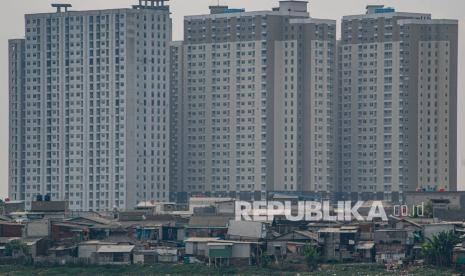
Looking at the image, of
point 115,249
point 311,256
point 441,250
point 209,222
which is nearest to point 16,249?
point 115,249

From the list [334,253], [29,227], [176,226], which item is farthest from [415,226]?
[29,227]

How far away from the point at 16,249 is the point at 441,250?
32969 millimetres

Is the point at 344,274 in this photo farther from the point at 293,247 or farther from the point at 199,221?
the point at 199,221

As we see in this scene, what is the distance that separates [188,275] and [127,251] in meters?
9.14

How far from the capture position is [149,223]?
170m

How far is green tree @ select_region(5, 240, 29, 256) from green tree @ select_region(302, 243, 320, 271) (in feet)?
70.8

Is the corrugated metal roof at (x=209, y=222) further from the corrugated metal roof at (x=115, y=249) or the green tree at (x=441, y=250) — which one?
the green tree at (x=441, y=250)

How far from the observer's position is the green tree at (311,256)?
149 meters

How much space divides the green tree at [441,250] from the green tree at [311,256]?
820 centimetres

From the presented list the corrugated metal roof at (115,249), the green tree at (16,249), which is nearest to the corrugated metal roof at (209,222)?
the corrugated metal roof at (115,249)

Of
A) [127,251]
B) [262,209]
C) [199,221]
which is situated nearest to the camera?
[127,251]

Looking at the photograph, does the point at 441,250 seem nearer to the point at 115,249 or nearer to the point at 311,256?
the point at 311,256

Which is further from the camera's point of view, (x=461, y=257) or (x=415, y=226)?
(x=415, y=226)

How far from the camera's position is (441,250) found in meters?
148
